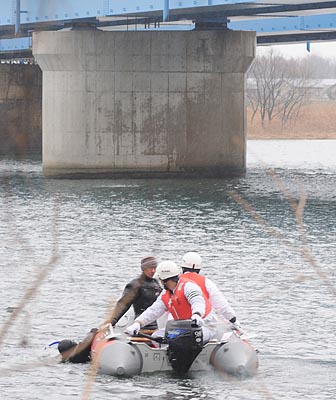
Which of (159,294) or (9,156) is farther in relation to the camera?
(9,156)

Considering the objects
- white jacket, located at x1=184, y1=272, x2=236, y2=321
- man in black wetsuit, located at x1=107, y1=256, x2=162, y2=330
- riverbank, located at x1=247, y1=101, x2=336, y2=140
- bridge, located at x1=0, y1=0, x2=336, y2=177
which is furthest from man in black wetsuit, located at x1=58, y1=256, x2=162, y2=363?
riverbank, located at x1=247, y1=101, x2=336, y2=140

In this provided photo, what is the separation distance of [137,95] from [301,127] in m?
65.1

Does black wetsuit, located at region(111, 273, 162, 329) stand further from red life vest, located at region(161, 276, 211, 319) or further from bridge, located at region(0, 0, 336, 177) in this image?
bridge, located at region(0, 0, 336, 177)

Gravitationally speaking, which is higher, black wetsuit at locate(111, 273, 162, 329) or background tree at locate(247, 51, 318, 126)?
black wetsuit at locate(111, 273, 162, 329)

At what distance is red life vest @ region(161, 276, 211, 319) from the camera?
68.3 feet

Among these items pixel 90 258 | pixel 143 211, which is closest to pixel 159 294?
pixel 90 258

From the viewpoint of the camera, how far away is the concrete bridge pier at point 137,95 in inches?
2474

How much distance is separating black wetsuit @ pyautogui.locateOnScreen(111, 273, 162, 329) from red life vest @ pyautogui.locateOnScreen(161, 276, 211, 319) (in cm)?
126

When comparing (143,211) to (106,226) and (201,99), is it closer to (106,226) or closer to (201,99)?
(106,226)

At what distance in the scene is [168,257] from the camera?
117ft

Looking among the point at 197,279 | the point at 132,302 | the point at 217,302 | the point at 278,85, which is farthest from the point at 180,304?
the point at 278,85

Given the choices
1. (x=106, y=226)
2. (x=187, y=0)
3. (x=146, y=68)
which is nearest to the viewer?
(x=106, y=226)

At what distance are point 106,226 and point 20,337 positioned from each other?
19.0 metres

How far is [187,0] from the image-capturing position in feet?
184
